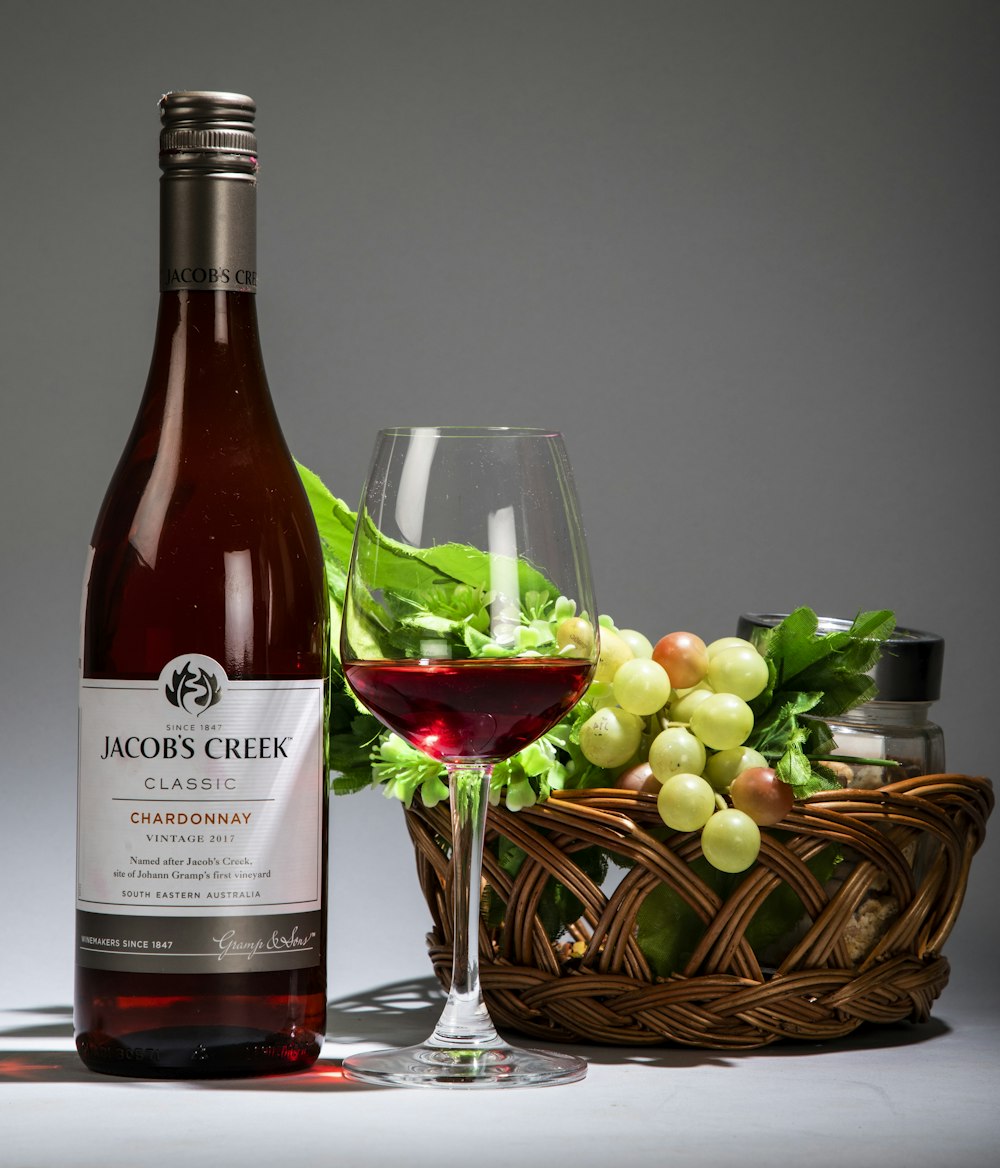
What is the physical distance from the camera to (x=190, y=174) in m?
1.34

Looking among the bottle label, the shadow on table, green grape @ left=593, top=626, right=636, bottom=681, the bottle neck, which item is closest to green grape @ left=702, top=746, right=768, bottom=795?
green grape @ left=593, top=626, right=636, bottom=681

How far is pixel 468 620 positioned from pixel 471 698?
0.17 feet

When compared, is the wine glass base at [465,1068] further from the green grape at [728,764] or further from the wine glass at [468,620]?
the green grape at [728,764]

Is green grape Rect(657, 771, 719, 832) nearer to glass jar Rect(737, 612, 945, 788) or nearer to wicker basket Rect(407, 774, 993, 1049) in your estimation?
wicker basket Rect(407, 774, 993, 1049)

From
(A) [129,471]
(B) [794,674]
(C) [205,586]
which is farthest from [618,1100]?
(A) [129,471]

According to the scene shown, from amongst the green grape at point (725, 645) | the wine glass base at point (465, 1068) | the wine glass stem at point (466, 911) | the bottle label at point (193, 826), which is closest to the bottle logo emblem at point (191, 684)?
the bottle label at point (193, 826)

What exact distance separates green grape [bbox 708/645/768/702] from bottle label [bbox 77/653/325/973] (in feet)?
1.08

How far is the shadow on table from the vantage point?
4.36 feet

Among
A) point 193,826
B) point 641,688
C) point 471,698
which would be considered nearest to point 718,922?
point 641,688

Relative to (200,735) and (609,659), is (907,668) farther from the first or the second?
(200,735)

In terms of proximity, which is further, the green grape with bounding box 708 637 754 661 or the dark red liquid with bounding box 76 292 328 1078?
the green grape with bounding box 708 637 754 661

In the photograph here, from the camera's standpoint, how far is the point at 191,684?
1317 millimetres

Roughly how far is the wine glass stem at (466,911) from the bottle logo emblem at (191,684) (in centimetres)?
18

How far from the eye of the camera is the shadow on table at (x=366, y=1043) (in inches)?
52.3
